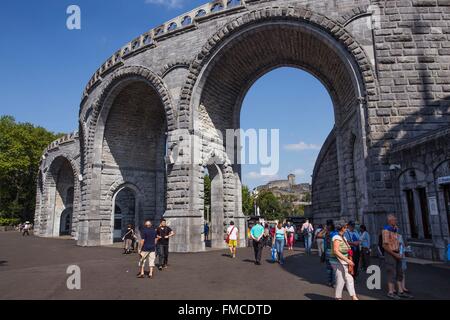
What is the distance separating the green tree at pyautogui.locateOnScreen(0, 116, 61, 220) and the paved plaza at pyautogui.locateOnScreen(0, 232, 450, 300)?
35.6 m

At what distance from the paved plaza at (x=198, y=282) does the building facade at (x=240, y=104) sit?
3329 millimetres

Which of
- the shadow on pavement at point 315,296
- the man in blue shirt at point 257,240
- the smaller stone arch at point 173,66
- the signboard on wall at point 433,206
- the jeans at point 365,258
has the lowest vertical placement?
the shadow on pavement at point 315,296

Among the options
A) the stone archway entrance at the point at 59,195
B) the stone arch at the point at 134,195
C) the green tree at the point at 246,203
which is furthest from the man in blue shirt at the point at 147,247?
the green tree at the point at 246,203

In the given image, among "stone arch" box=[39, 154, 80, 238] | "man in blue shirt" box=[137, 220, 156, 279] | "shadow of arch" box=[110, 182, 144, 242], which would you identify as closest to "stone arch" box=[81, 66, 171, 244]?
"shadow of arch" box=[110, 182, 144, 242]

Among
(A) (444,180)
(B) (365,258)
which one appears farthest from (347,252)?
(A) (444,180)

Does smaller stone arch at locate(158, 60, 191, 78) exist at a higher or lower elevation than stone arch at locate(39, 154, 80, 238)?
higher

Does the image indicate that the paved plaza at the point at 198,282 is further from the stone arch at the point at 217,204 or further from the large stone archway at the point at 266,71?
the stone arch at the point at 217,204

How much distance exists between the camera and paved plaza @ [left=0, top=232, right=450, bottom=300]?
624cm

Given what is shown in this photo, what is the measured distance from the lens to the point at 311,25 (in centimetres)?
1323

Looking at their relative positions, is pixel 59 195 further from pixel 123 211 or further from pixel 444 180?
pixel 444 180

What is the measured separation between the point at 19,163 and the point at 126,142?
28.4m

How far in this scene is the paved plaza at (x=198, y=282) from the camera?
624 centimetres

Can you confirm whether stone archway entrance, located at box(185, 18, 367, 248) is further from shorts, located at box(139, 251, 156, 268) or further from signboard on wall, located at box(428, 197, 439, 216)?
shorts, located at box(139, 251, 156, 268)

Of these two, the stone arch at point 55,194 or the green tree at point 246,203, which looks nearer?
the stone arch at point 55,194
